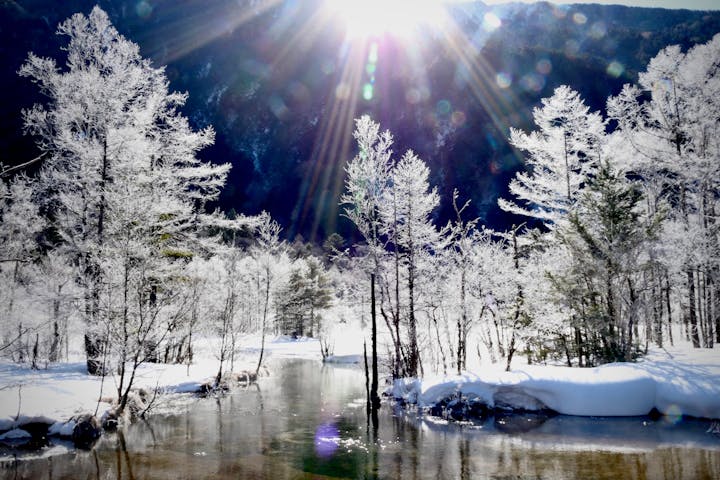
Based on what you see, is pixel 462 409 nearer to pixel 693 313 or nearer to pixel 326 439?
pixel 326 439

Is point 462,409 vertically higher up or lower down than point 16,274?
lower down

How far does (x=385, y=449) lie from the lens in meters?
11.4

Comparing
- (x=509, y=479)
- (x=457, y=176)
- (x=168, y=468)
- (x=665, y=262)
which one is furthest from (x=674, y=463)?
(x=457, y=176)

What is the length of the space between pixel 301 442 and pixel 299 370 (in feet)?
68.9

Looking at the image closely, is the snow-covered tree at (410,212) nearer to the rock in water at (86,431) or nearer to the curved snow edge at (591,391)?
the curved snow edge at (591,391)

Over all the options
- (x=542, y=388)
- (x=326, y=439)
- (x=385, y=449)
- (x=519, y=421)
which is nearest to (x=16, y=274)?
(x=326, y=439)

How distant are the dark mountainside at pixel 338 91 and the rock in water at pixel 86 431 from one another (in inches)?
5329

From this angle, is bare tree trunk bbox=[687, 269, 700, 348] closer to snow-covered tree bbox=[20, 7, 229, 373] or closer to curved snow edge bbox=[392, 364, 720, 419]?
curved snow edge bbox=[392, 364, 720, 419]

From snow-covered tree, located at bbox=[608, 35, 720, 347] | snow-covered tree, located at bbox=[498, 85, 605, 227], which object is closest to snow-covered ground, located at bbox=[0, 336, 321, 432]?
snow-covered tree, located at bbox=[498, 85, 605, 227]

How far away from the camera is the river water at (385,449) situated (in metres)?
9.38

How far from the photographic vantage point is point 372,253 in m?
19.4

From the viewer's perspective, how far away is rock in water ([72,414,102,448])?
451 inches

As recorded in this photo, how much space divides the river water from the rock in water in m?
0.37

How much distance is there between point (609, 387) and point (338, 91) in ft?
660
